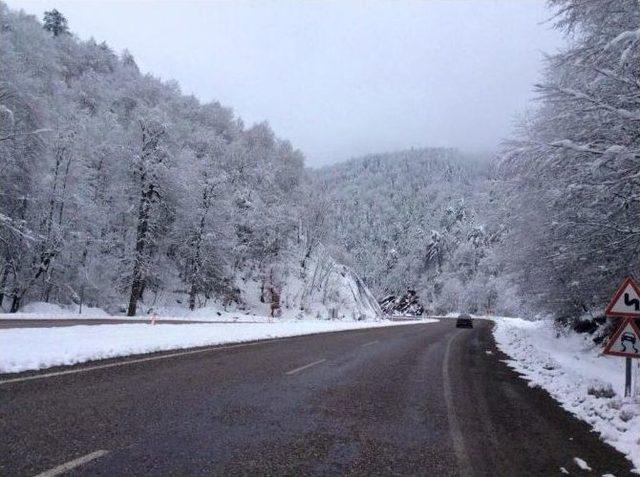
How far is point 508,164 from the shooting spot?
11789mm

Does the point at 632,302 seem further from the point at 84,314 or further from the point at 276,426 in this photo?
the point at 84,314

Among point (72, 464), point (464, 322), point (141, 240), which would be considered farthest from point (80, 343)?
point (464, 322)

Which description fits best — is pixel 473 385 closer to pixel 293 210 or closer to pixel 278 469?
pixel 278 469

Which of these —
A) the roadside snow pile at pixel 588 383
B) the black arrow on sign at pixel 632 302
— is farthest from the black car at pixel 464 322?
the black arrow on sign at pixel 632 302

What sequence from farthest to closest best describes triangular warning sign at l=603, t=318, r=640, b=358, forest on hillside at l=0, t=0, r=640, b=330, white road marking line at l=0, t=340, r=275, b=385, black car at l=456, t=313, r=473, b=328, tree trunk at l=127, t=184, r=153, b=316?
black car at l=456, t=313, r=473, b=328
tree trunk at l=127, t=184, r=153, b=316
forest on hillside at l=0, t=0, r=640, b=330
triangular warning sign at l=603, t=318, r=640, b=358
white road marking line at l=0, t=340, r=275, b=385

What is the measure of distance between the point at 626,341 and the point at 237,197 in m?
45.0

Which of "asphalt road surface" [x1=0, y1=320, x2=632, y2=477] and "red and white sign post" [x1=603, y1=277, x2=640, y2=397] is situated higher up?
"red and white sign post" [x1=603, y1=277, x2=640, y2=397]

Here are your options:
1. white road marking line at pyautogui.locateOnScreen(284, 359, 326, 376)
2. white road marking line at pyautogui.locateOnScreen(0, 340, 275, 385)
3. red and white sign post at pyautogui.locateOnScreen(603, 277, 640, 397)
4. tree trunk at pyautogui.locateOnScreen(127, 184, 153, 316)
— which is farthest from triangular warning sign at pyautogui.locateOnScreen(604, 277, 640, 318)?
tree trunk at pyautogui.locateOnScreen(127, 184, 153, 316)

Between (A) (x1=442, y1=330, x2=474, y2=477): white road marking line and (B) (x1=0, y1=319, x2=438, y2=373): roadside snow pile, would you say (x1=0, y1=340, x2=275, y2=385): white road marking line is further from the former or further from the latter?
(A) (x1=442, y1=330, x2=474, y2=477): white road marking line

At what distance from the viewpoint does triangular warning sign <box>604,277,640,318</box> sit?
894 cm

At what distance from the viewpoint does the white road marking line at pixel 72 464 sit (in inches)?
156

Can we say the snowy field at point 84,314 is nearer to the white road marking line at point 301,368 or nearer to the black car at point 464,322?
the white road marking line at point 301,368

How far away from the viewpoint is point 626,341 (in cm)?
897

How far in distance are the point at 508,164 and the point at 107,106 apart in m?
56.7
